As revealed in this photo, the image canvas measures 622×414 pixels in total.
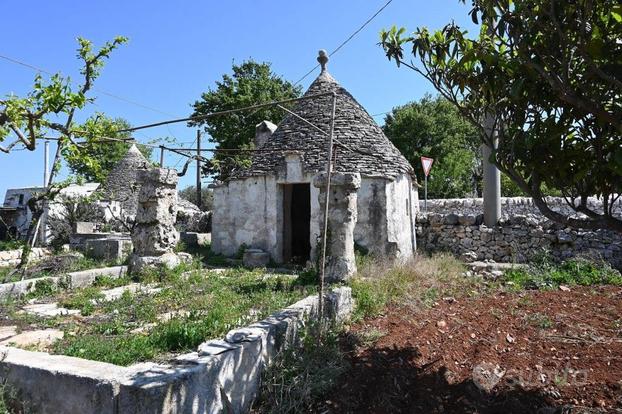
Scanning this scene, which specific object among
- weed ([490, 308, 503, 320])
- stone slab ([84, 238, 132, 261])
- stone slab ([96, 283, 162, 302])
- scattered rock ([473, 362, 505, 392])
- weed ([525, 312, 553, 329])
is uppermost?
stone slab ([84, 238, 132, 261])

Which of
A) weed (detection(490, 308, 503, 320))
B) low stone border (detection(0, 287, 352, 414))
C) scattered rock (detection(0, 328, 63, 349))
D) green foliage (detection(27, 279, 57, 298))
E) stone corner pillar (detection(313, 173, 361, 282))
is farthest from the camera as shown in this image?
stone corner pillar (detection(313, 173, 361, 282))

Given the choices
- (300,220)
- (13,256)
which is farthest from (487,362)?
(13,256)

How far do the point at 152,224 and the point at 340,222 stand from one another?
384 centimetres

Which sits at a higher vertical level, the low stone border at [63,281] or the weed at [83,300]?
the low stone border at [63,281]

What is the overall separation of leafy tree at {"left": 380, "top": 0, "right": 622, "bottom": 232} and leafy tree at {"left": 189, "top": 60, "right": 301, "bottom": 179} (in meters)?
20.8

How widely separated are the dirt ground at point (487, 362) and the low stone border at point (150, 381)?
721 millimetres

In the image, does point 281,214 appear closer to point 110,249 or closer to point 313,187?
point 313,187

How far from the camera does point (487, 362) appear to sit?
4051mm

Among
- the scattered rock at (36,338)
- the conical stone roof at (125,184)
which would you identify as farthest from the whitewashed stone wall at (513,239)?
the conical stone roof at (125,184)

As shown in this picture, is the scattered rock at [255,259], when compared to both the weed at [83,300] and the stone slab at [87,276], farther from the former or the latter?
the weed at [83,300]

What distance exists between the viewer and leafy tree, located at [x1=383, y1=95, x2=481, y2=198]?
2295cm

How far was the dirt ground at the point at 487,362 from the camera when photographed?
3.42m

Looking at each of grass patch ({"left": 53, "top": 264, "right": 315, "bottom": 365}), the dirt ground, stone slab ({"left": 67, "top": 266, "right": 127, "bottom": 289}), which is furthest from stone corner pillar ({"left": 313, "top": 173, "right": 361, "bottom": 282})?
stone slab ({"left": 67, "top": 266, "right": 127, "bottom": 289})

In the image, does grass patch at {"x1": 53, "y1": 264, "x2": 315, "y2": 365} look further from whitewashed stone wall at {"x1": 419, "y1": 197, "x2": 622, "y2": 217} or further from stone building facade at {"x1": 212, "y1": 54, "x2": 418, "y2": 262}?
whitewashed stone wall at {"x1": 419, "y1": 197, "x2": 622, "y2": 217}
